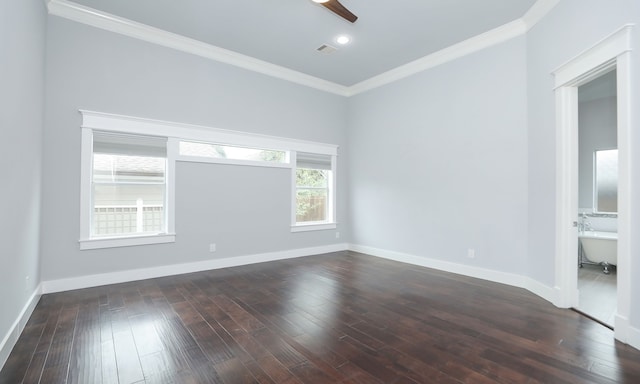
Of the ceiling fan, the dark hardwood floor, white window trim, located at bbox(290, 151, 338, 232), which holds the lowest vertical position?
the dark hardwood floor

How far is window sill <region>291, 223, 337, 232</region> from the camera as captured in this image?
223 inches

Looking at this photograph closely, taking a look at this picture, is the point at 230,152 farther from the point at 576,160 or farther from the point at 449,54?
the point at 576,160

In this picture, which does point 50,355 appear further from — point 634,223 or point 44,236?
point 634,223

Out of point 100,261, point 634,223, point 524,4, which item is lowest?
point 100,261

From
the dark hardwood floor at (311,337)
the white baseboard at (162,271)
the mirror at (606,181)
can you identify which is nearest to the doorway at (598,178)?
the mirror at (606,181)

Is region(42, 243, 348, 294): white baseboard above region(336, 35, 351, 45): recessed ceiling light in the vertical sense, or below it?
below

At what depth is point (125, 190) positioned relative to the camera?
4.05m

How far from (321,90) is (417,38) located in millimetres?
2252

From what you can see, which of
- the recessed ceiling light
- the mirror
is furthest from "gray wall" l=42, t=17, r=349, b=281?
the mirror

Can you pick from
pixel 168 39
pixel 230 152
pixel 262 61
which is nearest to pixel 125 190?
pixel 230 152

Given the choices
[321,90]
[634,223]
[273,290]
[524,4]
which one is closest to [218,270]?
[273,290]

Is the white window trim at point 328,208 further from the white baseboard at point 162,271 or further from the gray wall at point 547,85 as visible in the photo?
the gray wall at point 547,85

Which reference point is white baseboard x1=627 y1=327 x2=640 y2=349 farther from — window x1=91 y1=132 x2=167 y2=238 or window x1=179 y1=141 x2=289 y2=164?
window x1=91 y1=132 x2=167 y2=238

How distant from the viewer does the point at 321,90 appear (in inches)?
240
